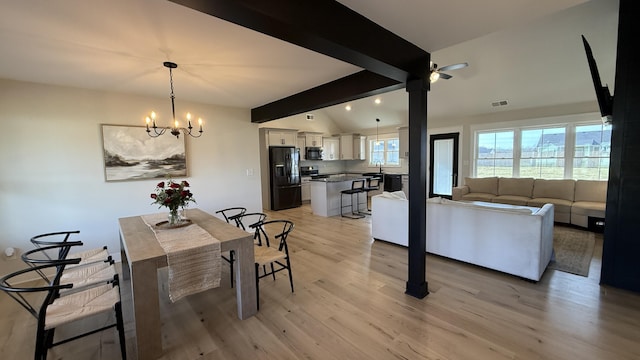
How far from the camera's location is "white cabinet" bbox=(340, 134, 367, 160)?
9.17 m

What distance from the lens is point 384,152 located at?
29.4ft

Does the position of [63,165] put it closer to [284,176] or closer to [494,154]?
[284,176]

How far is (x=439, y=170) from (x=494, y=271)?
15.7 feet

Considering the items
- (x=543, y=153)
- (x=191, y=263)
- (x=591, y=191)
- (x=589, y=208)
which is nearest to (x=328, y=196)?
(x=191, y=263)

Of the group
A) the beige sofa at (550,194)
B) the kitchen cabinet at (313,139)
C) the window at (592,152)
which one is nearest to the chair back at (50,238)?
the kitchen cabinet at (313,139)

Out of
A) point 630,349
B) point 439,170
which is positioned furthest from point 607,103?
point 439,170

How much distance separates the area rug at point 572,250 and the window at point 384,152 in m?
4.58

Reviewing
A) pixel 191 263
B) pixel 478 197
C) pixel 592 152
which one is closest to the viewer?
pixel 191 263

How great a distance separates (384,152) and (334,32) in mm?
7531

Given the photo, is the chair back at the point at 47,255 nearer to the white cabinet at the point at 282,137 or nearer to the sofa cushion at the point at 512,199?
the white cabinet at the point at 282,137

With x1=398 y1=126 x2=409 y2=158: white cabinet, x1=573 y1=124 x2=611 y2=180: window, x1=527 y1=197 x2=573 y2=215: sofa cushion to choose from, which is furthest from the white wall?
x1=573 y1=124 x2=611 y2=180: window

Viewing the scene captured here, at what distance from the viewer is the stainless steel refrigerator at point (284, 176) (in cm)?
709

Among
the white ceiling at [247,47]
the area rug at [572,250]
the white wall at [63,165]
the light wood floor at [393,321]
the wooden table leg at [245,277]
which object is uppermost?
the white ceiling at [247,47]

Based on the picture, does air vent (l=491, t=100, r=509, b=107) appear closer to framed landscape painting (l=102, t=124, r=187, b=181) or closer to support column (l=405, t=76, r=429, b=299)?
support column (l=405, t=76, r=429, b=299)
